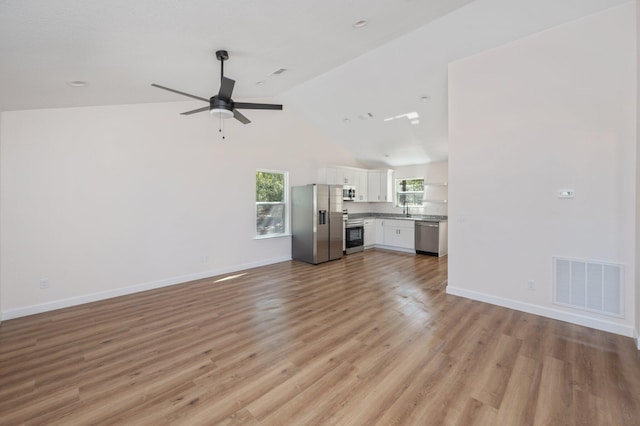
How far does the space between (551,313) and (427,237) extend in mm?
3555

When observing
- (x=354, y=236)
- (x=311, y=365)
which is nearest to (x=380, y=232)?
(x=354, y=236)

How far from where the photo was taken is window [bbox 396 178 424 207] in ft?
25.1

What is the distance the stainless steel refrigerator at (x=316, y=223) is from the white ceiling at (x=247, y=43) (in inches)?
83.1

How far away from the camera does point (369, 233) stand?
7.59 metres

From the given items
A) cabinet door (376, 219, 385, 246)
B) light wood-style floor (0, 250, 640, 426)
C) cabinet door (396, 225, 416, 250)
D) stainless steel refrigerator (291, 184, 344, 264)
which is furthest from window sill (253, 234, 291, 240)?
cabinet door (396, 225, 416, 250)

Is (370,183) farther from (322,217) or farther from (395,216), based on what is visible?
(322,217)

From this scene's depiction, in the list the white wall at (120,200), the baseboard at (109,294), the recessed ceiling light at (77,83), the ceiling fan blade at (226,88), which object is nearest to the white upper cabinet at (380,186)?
the white wall at (120,200)

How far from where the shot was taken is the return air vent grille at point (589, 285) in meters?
2.82

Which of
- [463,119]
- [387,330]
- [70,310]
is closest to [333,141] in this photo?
[463,119]

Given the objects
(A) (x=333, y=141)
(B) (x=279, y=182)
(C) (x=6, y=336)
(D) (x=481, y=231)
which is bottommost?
(C) (x=6, y=336)

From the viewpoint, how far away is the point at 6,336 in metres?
2.86

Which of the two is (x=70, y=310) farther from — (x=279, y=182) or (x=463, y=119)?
(x=463, y=119)

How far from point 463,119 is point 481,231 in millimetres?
1553

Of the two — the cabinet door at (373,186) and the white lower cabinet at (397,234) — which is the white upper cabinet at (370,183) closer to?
the cabinet door at (373,186)
